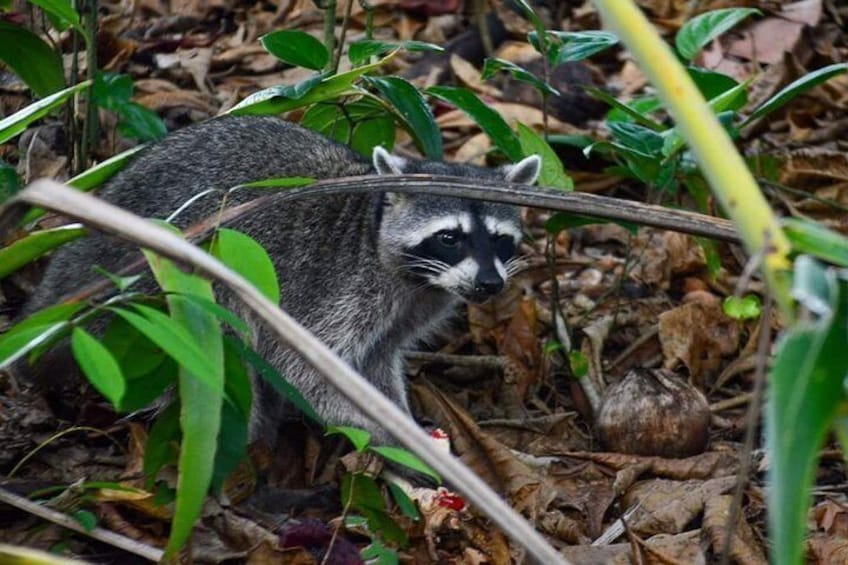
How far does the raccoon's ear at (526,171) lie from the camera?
5.36m

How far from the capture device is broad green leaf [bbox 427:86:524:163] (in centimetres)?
512

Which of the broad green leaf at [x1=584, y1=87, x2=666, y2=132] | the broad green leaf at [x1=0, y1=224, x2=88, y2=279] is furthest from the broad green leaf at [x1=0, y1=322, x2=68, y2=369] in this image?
the broad green leaf at [x1=584, y1=87, x2=666, y2=132]

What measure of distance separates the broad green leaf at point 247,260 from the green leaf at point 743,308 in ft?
8.95

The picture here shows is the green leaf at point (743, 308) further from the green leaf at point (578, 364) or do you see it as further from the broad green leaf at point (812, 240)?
the broad green leaf at point (812, 240)

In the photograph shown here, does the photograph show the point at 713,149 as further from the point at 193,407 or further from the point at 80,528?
the point at 80,528

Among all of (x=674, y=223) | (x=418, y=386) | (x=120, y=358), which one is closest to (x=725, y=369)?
(x=418, y=386)

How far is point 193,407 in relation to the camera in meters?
3.21

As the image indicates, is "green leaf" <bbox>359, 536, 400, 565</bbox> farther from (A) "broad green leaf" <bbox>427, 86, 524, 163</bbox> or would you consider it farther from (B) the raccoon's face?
(A) "broad green leaf" <bbox>427, 86, 524, 163</bbox>

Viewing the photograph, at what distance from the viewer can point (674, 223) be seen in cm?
334

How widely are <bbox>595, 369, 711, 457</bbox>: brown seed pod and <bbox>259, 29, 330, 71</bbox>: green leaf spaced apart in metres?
1.68

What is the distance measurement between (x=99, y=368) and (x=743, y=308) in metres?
3.54

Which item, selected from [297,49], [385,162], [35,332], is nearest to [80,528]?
[35,332]

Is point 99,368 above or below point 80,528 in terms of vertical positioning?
above

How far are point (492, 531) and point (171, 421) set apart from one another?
1.25 meters
